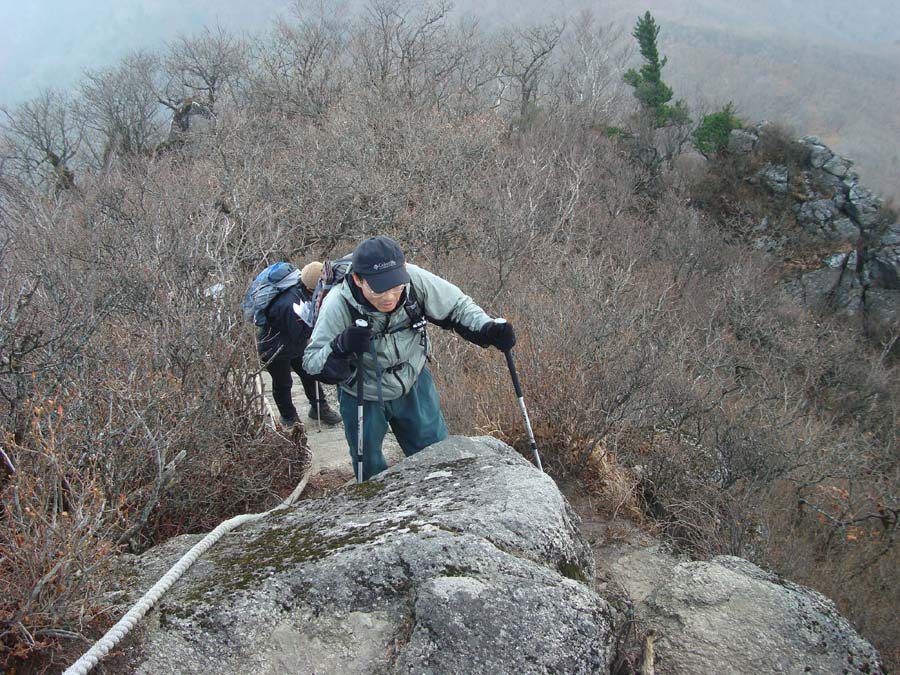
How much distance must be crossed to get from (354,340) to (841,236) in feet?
116

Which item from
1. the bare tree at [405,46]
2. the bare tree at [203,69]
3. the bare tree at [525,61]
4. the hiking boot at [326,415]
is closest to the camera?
the hiking boot at [326,415]

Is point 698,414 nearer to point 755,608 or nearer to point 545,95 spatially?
point 755,608

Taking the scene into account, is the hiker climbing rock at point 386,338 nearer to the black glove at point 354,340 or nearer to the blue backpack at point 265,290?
the black glove at point 354,340

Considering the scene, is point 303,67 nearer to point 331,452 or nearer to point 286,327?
point 331,452

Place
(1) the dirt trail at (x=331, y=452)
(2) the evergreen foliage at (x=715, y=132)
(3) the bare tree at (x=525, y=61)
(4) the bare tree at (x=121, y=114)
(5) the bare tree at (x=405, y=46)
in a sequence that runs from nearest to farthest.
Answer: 1. (1) the dirt trail at (x=331, y=452)
2. (5) the bare tree at (x=405, y=46)
3. (4) the bare tree at (x=121, y=114)
4. (2) the evergreen foliage at (x=715, y=132)
5. (3) the bare tree at (x=525, y=61)

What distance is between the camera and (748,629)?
2941mm

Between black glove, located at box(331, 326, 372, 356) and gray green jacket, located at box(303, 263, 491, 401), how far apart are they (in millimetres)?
101

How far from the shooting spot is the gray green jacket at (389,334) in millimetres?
3584

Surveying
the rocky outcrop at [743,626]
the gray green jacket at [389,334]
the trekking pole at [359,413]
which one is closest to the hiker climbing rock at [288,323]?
the trekking pole at [359,413]

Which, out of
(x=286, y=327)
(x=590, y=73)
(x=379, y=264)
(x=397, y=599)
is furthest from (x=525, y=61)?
(x=397, y=599)

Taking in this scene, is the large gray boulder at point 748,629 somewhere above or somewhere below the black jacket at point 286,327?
below

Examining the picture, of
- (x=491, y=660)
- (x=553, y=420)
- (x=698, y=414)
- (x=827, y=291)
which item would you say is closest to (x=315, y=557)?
(x=491, y=660)

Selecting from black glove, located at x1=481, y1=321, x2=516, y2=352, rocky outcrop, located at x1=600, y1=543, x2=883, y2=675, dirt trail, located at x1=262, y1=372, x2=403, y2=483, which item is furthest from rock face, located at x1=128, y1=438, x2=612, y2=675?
dirt trail, located at x1=262, y1=372, x2=403, y2=483

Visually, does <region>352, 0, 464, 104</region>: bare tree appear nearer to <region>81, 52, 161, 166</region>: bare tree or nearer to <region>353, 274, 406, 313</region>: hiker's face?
<region>81, 52, 161, 166</region>: bare tree
